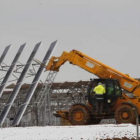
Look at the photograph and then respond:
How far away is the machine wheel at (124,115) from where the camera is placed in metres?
26.5

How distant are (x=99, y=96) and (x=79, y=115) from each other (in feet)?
5.09

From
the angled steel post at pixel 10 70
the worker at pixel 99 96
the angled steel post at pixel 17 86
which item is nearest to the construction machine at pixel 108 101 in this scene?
the worker at pixel 99 96

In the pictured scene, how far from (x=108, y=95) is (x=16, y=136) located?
8021 mm

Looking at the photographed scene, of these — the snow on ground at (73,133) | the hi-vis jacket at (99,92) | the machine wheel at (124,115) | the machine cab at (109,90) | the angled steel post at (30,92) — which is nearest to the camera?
the snow on ground at (73,133)

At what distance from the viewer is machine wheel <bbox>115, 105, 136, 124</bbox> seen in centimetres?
2652

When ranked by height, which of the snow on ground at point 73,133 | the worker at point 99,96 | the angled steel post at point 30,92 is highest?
the angled steel post at point 30,92

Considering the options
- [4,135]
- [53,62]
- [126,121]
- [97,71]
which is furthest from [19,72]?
[4,135]

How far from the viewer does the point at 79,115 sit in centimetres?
2756

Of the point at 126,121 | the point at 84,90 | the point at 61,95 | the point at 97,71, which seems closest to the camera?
the point at 126,121

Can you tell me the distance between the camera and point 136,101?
2789 cm

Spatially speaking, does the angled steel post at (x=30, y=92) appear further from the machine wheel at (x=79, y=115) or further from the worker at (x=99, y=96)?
the worker at (x=99, y=96)

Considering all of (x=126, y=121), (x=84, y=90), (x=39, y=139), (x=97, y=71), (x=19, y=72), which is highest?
(x=84, y=90)

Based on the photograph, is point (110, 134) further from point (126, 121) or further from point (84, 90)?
point (84, 90)

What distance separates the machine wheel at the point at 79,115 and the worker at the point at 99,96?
67cm
